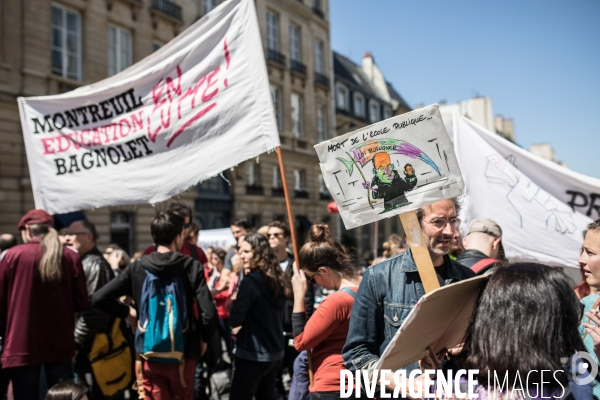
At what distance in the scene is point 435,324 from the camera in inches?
63.7

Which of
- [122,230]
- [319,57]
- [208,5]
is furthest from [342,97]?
[122,230]

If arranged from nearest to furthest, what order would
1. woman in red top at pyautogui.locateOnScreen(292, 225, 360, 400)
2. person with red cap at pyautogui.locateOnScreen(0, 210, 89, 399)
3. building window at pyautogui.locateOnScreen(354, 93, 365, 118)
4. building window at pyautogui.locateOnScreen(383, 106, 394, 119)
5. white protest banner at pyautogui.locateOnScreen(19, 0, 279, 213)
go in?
1. woman in red top at pyautogui.locateOnScreen(292, 225, 360, 400)
2. person with red cap at pyautogui.locateOnScreen(0, 210, 89, 399)
3. white protest banner at pyautogui.locateOnScreen(19, 0, 279, 213)
4. building window at pyautogui.locateOnScreen(354, 93, 365, 118)
5. building window at pyautogui.locateOnScreen(383, 106, 394, 119)

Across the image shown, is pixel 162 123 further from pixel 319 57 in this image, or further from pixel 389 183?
pixel 319 57

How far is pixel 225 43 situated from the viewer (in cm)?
386

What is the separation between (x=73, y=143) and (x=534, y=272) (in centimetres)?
402

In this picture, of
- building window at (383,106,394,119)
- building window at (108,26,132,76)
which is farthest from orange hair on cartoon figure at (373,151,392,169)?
building window at (383,106,394,119)

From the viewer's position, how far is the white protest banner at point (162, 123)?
12.1 feet

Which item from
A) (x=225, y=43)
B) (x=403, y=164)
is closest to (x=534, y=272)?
(x=403, y=164)

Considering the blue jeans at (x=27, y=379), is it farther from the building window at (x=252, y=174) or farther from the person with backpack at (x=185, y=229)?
the building window at (x=252, y=174)

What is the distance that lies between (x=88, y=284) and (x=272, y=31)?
20.3 m

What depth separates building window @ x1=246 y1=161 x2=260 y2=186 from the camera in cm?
2117

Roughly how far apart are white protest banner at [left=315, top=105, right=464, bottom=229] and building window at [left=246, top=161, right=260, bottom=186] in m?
19.0

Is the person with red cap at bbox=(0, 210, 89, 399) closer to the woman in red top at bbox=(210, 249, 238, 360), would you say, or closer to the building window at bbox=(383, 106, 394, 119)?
the woman in red top at bbox=(210, 249, 238, 360)

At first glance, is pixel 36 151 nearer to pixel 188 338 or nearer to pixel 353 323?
pixel 188 338
